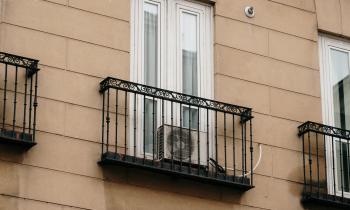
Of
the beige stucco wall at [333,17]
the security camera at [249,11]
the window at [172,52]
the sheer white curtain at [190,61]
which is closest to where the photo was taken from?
the window at [172,52]

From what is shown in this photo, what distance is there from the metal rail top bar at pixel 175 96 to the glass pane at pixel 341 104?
6.88 feet

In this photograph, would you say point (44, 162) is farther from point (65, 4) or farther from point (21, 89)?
point (65, 4)

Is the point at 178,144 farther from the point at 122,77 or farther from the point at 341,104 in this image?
the point at 341,104

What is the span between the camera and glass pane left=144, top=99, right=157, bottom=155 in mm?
16448

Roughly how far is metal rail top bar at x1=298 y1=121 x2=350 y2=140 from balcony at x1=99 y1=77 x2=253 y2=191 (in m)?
1.02

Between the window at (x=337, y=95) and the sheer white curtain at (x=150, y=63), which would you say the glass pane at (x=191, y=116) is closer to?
the sheer white curtain at (x=150, y=63)

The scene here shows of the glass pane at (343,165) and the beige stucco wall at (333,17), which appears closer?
the glass pane at (343,165)

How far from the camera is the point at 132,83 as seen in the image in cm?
1622

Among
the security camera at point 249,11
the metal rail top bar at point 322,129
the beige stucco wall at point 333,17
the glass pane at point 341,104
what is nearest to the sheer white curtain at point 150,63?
the security camera at point 249,11

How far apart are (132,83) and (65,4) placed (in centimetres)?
156

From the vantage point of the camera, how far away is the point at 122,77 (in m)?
16.5

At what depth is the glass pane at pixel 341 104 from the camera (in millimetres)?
18188

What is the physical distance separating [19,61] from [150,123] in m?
2.41

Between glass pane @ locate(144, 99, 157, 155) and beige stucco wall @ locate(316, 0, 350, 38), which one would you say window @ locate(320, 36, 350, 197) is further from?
glass pane @ locate(144, 99, 157, 155)
